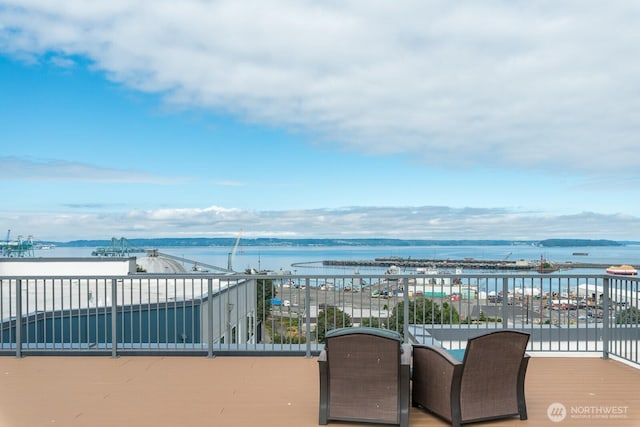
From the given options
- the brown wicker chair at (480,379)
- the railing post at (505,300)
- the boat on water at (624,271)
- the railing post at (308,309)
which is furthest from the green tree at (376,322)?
the boat on water at (624,271)

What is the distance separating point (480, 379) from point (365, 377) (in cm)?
91

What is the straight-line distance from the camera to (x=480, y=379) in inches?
162

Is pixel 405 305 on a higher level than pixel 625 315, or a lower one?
higher

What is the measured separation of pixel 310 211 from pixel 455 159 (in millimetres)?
34112

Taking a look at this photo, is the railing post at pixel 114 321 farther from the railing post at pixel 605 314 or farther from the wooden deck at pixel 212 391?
the railing post at pixel 605 314

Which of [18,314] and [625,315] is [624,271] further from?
[18,314]

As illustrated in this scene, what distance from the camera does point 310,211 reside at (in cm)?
6253

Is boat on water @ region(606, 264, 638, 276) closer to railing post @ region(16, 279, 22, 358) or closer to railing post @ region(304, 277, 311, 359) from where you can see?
railing post @ region(304, 277, 311, 359)

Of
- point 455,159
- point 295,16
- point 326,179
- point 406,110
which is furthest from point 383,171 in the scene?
point 295,16

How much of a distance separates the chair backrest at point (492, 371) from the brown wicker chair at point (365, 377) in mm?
478

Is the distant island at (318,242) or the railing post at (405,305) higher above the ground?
the railing post at (405,305)

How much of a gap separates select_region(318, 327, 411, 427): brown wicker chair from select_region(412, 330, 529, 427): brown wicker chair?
0.98ft

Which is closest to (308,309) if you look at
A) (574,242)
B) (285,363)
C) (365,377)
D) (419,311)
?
(285,363)

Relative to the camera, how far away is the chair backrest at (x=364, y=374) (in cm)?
399
